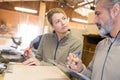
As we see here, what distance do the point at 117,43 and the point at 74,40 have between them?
664 millimetres

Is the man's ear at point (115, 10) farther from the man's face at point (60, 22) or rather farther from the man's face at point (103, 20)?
the man's face at point (60, 22)

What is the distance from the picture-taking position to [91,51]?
13.9 ft

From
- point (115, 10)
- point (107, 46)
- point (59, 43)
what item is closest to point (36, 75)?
point (107, 46)

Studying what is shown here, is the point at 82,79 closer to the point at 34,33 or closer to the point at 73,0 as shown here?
the point at 73,0

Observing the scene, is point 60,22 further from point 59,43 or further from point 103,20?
point 103,20

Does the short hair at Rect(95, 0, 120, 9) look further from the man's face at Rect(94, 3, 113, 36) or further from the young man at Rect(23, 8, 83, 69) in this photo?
the young man at Rect(23, 8, 83, 69)

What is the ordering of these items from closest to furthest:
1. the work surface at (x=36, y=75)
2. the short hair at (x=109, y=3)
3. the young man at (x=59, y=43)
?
1. the work surface at (x=36, y=75)
2. the short hair at (x=109, y=3)
3. the young man at (x=59, y=43)

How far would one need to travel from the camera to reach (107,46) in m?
1.14

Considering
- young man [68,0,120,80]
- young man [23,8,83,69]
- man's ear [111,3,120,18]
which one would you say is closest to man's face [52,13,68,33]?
young man [23,8,83,69]

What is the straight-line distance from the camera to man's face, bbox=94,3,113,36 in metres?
1.10

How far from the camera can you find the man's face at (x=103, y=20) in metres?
1.10

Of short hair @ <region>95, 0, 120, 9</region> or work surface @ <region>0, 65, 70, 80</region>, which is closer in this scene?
work surface @ <region>0, 65, 70, 80</region>

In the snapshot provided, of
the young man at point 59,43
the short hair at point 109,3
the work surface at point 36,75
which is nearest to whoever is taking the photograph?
A: the work surface at point 36,75

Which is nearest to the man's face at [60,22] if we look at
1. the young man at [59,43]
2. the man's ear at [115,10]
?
the young man at [59,43]
